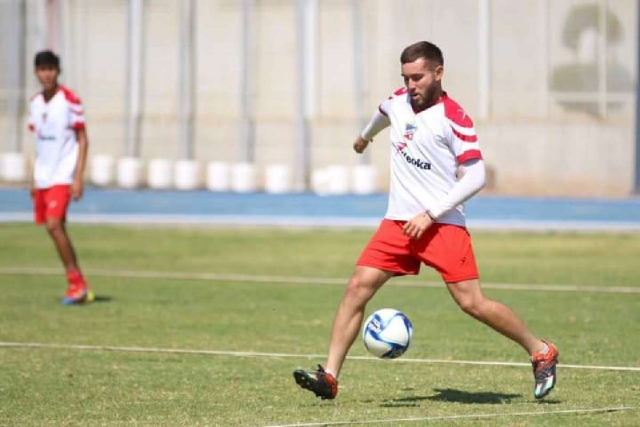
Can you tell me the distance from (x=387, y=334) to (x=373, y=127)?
1.34m

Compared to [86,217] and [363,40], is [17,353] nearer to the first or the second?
[86,217]

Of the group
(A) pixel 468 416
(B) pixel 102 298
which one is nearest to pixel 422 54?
(A) pixel 468 416

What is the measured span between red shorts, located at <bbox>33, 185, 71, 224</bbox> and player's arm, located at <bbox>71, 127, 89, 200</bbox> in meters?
0.10

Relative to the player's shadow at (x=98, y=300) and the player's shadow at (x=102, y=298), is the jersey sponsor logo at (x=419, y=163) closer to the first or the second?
the player's shadow at (x=98, y=300)

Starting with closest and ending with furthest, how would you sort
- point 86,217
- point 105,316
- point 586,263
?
1. point 105,316
2. point 586,263
3. point 86,217

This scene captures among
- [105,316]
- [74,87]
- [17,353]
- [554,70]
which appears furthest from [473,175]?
[74,87]

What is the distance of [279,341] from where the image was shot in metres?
12.4

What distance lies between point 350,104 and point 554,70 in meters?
4.30

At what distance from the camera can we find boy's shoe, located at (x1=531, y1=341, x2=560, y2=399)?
9109 mm

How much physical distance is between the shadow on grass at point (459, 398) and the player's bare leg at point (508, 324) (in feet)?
0.95

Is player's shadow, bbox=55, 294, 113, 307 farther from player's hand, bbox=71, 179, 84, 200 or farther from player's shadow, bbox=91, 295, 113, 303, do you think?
player's hand, bbox=71, 179, 84, 200

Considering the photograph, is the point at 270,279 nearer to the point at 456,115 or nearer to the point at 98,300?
the point at 98,300

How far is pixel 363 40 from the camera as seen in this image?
33.0 m

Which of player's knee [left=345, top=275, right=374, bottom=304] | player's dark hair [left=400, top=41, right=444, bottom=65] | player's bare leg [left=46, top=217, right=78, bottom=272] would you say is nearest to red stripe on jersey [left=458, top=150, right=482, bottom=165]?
player's dark hair [left=400, top=41, right=444, bottom=65]
